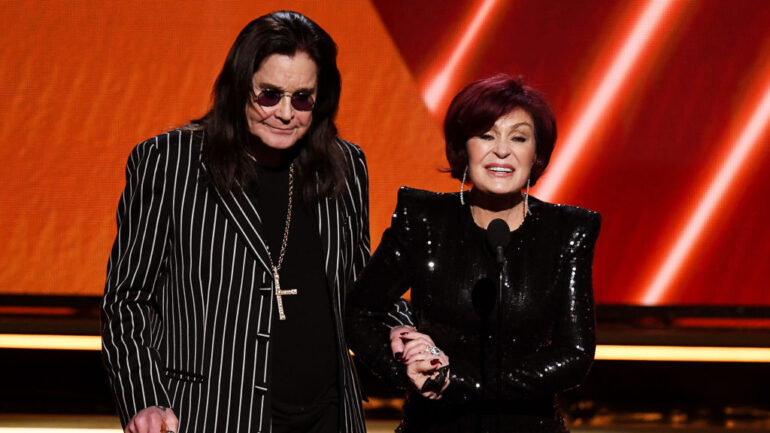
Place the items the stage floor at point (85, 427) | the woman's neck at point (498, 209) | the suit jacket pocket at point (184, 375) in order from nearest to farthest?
the suit jacket pocket at point (184, 375)
the woman's neck at point (498, 209)
the stage floor at point (85, 427)

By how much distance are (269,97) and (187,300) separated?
1.36 feet

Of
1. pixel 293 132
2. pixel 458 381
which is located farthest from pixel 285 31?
pixel 458 381

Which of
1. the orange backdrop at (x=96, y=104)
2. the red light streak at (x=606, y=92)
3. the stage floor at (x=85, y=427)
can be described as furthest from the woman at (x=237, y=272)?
the stage floor at (x=85, y=427)

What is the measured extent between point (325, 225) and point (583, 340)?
56 centimetres

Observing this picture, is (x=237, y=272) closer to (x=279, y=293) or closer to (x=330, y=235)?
(x=279, y=293)

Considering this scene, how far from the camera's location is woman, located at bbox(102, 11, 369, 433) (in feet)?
5.20

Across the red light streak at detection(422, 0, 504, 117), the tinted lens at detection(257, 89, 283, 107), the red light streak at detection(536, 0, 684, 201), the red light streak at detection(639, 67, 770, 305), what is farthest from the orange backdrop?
the tinted lens at detection(257, 89, 283, 107)

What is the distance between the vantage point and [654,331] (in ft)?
11.8

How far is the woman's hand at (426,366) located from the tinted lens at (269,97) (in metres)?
0.52

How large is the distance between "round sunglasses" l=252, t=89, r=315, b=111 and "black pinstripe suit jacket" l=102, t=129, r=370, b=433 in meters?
0.17

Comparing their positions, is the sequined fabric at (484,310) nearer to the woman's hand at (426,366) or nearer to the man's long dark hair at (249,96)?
the woman's hand at (426,366)

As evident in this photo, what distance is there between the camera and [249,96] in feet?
5.41

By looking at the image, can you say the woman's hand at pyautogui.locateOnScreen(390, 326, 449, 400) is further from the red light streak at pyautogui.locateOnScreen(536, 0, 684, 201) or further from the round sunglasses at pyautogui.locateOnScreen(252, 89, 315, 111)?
the red light streak at pyautogui.locateOnScreen(536, 0, 684, 201)

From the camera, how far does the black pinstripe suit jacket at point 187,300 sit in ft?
5.18
